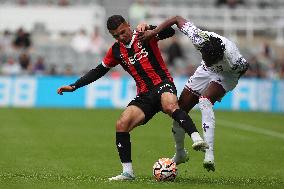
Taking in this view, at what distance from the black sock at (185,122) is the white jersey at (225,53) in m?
0.92

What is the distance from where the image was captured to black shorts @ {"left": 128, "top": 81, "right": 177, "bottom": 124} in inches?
405

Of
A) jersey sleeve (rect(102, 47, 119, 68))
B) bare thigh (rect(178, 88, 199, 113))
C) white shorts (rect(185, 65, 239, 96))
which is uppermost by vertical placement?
jersey sleeve (rect(102, 47, 119, 68))

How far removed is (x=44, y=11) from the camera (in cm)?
3136

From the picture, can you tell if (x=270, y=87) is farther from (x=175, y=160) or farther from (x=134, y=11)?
(x=175, y=160)

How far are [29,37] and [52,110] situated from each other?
5.06m

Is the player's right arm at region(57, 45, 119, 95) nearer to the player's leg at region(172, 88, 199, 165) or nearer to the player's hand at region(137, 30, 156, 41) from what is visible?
the player's hand at region(137, 30, 156, 41)

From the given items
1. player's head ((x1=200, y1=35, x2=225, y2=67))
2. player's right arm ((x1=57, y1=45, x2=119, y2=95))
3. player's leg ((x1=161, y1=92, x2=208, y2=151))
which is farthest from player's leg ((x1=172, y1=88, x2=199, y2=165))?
player's right arm ((x1=57, y1=45, x2=119, y2=95))

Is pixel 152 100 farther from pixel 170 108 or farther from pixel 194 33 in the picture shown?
pixel 194 33

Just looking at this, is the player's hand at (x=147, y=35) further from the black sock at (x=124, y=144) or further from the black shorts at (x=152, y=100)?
the black sock at (x=124, y=144)

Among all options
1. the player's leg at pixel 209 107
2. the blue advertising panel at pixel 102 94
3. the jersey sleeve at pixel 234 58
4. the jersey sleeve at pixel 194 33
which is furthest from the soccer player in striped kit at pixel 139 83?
the blue advertising panel at pixel 102 94

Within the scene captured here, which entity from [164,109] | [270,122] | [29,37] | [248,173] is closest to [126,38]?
[164,109]

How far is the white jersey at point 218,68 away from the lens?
10125 millimetres

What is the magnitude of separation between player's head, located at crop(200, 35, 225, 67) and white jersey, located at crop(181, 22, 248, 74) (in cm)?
6

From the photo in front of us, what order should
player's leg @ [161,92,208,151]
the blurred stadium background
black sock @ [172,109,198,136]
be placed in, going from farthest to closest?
the blurred stadium background < black sock @ [172,109,198,136] < player's leg @ [161,92,208,151]
